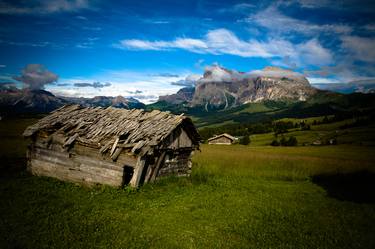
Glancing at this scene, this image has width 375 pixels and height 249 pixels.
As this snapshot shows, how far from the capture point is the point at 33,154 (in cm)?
2019

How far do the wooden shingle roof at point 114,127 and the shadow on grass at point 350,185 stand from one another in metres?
10.6

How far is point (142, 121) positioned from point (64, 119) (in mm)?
6525

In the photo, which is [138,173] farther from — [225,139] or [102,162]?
[225,139]

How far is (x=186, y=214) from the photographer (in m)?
12.7

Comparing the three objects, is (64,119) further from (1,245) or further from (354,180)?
(354,180)

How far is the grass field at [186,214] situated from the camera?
984 centimetres

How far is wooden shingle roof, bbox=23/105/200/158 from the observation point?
16781mm

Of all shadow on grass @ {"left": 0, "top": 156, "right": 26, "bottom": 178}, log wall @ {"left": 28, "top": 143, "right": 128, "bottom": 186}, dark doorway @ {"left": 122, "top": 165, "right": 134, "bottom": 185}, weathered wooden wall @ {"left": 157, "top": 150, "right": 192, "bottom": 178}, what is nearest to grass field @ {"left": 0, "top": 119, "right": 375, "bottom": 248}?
shadow on grass @ {"left": 0, "top": 156, "right": 26, "bottom": 178}

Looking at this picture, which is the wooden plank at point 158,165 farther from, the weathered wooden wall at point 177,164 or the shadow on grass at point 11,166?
the shadow on grass at point 11,166

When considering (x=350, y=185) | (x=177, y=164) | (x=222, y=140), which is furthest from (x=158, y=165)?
(x=222, y=140)

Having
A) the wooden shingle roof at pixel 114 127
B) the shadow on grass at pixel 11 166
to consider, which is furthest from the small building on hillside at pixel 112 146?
the shadow on grass at pixel 11 166

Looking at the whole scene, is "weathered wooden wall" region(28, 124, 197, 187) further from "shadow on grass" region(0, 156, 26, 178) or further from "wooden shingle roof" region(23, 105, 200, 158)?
"shadow on grass" region(0, 156, 26, 178)

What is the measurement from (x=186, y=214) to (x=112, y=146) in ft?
22.2

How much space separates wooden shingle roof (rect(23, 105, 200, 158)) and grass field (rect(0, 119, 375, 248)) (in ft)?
8.92
